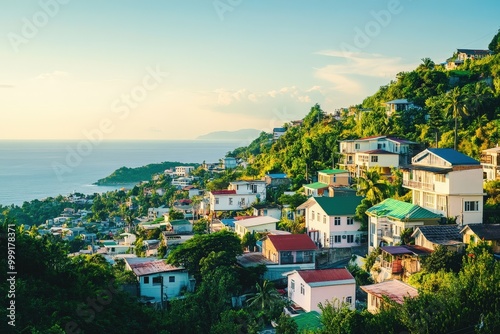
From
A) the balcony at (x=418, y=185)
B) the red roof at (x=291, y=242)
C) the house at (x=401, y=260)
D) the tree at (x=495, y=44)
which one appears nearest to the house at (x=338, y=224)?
the red roof at (x=291, y=242)

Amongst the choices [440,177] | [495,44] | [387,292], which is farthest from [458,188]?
[495,44]

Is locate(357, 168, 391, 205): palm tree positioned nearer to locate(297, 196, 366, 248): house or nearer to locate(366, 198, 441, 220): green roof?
locate(297, 196, 366, 248): house

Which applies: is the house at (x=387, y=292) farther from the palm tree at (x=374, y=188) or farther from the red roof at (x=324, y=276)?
the palm tree at (x=374, y=188)

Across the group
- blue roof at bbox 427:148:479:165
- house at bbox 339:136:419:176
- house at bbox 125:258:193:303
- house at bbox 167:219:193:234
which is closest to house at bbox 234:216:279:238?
house at bbox 167:219:193:234

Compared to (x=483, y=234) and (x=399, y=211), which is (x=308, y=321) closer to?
(x=483, y=234)

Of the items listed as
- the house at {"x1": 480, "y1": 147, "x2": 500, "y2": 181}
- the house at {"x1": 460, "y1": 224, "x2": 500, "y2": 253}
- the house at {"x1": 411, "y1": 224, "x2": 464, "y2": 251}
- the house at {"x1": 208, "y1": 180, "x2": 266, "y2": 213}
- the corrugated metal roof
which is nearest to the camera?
the corrugated metal roof
